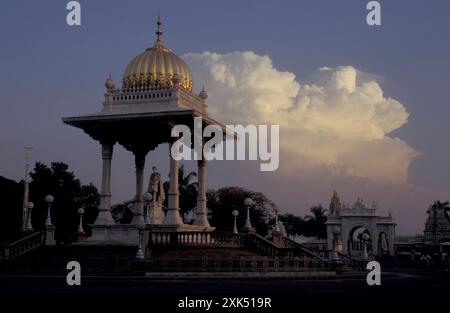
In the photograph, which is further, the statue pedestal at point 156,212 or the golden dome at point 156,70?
the statue pedestal at point 156,212

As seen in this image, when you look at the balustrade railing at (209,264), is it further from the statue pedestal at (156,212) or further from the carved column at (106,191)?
the statue pedestal at (156,212)

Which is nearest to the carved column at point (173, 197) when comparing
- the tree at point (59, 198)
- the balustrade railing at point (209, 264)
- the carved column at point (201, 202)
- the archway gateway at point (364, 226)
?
the carved column at point (201, 202)

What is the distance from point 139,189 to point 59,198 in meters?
27.0

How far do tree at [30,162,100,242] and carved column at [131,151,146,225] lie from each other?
21178 millimetres

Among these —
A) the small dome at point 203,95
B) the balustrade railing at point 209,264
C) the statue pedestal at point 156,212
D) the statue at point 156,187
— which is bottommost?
the balustrade railing at point 209,264

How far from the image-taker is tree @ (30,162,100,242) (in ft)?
214

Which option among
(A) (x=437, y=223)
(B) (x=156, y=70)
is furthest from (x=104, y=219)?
(A) (x=437, y=223)

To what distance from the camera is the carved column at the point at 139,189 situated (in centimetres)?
4153

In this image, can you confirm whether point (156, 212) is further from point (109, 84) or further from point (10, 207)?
point (10, 207)

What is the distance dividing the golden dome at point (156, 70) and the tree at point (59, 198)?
82.9ft

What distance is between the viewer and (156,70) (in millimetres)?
41062

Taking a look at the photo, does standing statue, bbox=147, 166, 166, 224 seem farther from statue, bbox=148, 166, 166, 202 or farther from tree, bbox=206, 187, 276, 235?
tree, bbox=206, 187, 276, 235
